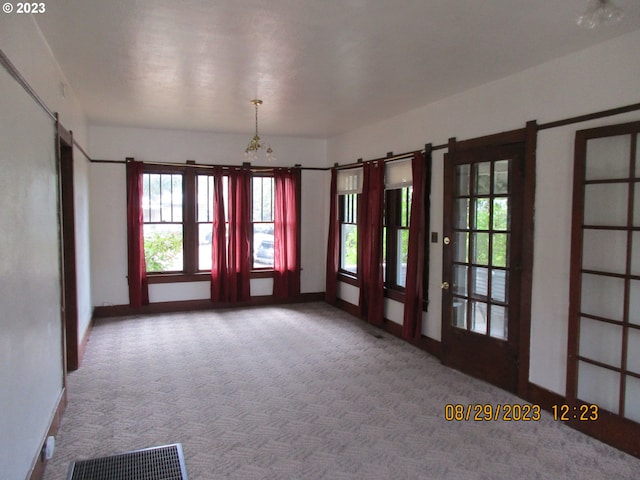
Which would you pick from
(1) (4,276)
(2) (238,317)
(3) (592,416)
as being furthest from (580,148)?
(2) (238,317)

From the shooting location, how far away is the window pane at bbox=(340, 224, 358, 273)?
21.9 ft

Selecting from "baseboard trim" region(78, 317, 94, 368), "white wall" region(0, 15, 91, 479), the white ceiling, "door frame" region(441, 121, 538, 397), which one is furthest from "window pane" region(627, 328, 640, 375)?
"baseboard trim" region(78, 317, 94, 368)

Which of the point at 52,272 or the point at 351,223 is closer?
the point at 52,272

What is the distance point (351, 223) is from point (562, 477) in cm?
445

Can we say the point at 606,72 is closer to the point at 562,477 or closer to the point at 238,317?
the point at 562,477

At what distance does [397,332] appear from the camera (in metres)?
5.47

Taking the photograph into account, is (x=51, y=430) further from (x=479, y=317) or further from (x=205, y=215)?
(x=205, y=215)

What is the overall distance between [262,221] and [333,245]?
1.21 meters

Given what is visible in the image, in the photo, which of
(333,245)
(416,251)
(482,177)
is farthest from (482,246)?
(333,245)

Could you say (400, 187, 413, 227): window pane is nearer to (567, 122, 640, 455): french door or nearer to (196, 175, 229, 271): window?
(567, 122, 640, 455): french door

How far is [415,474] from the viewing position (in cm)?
266

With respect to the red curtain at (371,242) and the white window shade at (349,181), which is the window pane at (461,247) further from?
the white window shade at (349,181)

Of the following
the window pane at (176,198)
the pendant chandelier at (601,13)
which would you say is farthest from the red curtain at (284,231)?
the pendant chandelier at (601,13)

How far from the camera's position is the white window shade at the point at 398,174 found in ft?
17.1
